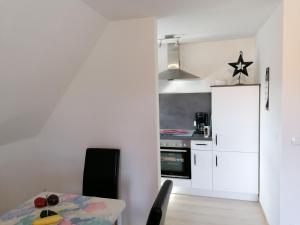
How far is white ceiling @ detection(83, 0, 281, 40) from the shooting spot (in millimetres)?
2131

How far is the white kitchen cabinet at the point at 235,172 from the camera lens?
11.0ft

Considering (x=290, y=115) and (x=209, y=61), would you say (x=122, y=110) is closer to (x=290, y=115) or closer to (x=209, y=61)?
(x=290, y=115)

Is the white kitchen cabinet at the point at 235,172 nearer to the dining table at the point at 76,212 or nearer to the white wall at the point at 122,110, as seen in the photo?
the white wall at the point at 122,110

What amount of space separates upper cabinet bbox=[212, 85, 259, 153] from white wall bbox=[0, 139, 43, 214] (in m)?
2.54

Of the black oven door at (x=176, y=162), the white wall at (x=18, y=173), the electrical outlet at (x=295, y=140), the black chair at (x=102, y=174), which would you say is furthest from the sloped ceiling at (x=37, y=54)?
the electrical outlet at (x=295, y=140)

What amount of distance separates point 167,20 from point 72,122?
1.67 m

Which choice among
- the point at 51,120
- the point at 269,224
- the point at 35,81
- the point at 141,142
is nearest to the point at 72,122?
the point at 51,120

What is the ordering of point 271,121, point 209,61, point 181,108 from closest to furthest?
point 271,121 → point 209,61 → point 181,108

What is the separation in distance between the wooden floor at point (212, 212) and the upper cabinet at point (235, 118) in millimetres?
783

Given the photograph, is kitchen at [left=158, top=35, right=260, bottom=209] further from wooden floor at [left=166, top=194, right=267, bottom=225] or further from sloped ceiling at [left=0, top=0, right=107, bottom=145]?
sloped ceiling at [left=0, top=0, right=107, bottom=145]

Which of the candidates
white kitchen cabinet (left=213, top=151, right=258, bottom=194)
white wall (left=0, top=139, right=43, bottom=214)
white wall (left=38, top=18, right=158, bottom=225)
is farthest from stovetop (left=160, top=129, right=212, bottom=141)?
white wall (left=0, top=139, right=43, bottom=214)

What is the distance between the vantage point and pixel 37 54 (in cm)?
207

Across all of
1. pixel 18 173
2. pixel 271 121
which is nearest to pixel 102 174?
pixel 18 173

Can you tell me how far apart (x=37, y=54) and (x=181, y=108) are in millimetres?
2616
